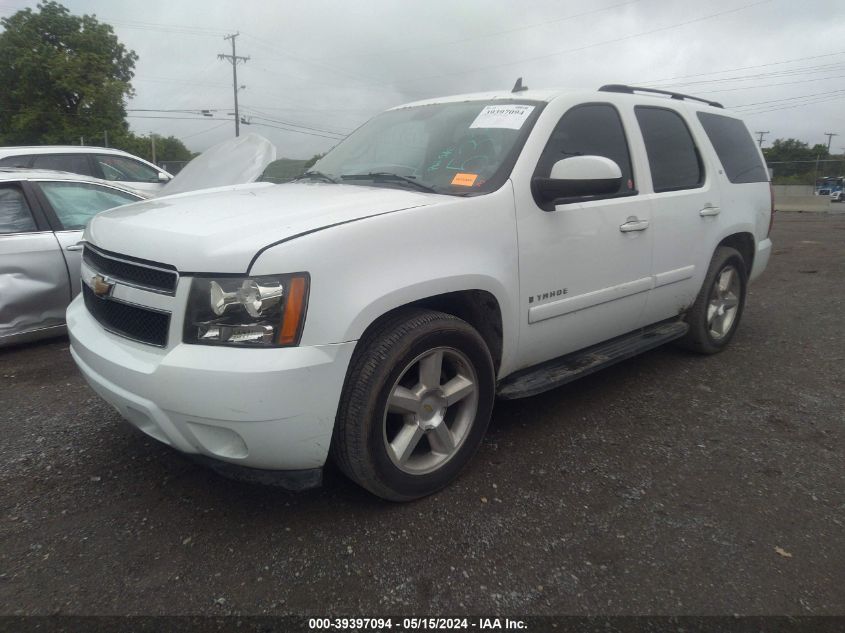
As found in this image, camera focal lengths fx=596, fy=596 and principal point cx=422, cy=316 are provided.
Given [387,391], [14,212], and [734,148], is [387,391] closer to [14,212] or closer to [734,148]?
[734,148]

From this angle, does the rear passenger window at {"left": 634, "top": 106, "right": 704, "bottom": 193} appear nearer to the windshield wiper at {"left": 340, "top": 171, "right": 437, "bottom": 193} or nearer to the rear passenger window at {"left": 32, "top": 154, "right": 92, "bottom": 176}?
the windshield wiper at {"left": 340, "top": 171, "right": 437, "bottom": 193}

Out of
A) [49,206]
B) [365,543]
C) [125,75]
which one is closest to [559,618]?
[365,543]

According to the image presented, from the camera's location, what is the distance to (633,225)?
3.28 m

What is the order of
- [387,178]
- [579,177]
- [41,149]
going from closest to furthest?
[579,177] < [387,178] < [41,149]

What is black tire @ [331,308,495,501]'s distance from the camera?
7.18 feet

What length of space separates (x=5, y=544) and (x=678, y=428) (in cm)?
315

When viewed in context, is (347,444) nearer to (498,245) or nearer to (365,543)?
(365,543)

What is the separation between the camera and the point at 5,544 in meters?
2.25

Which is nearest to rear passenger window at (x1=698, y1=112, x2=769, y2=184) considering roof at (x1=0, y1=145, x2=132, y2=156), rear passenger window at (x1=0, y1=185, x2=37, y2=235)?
rear passenger window at (x1=0, y1=185, x2=37, y2=235)

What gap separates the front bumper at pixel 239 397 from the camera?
77.8 inches

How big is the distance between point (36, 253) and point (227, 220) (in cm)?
293

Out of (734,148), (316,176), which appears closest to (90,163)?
(316,176)

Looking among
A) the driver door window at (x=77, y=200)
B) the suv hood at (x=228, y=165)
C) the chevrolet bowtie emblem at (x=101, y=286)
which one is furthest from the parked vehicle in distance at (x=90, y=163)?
the chevrolet bowtie emblem at (x=101, y=286)

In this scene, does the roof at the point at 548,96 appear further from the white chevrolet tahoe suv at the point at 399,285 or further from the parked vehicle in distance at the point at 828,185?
the parked vehicle in distance at the point at 828,185
